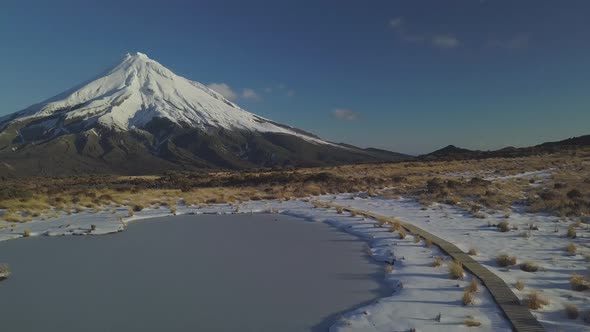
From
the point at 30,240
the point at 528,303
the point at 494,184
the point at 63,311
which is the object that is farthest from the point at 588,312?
the point at 494,184

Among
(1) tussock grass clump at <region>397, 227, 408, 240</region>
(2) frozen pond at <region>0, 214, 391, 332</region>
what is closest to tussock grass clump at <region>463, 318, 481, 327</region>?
(2) frozen pond at <region>0, 214, 391, 332</region>

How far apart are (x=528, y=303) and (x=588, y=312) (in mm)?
794

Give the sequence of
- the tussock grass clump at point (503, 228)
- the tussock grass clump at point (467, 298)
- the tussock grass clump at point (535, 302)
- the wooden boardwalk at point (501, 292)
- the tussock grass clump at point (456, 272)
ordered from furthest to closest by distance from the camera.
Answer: the tussock grass clump at point (503, 228) → the tussock grass clump at point (456, 272) → the tussock grass clump at point (467, 298) → the tussock grass clump at point (535, 302) → the wooden boardwalk at point (501, 292)

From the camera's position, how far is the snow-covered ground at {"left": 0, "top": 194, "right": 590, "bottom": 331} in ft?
21.2

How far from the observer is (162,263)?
980 centimetres

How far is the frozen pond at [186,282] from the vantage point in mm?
6500

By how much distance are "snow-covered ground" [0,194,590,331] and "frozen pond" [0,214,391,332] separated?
59 centimetres

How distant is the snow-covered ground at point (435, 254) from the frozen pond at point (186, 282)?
23.2 inches

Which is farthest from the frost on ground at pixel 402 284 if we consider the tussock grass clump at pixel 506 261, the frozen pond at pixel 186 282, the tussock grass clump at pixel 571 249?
the tussock grass clump at pixel 571 249

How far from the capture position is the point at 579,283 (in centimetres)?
755

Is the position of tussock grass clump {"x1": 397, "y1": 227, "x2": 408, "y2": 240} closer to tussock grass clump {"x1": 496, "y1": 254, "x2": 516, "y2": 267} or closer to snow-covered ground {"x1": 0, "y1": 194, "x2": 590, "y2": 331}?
snow-covered ground {"x1": 0, "y1": 194, "x2": 590, "y2": 331}

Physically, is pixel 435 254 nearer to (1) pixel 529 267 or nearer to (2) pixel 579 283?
(1) pixel 529 267

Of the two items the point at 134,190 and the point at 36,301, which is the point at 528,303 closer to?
the point at 36,301

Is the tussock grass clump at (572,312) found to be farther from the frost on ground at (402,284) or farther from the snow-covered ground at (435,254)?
the frost on ground at (402,284)
